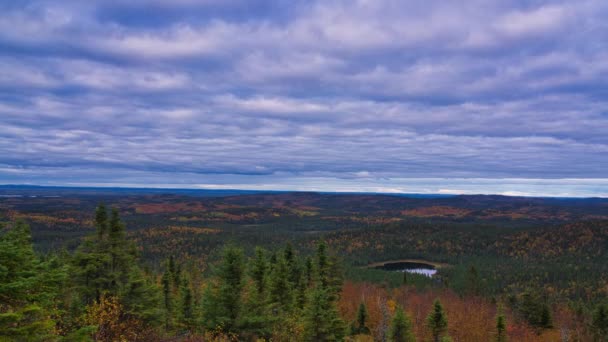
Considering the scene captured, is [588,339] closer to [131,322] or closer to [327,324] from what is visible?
[327,324]

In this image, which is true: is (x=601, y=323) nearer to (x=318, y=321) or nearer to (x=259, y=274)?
(x=318, y=321)

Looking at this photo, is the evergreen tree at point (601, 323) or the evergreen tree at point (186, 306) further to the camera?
the evergreen tree at point (601, 323)

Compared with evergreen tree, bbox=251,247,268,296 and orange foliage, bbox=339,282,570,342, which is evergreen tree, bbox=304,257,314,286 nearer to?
orange foliage, bbox=339,282,570,342

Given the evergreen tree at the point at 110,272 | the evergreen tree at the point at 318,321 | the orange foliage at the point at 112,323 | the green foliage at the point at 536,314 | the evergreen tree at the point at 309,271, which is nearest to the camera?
the orange foliage at the point at 112,323

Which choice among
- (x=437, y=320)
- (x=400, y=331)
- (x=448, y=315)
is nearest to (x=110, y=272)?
(x=400, y=331)

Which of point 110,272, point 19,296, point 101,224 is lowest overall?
point 110,272

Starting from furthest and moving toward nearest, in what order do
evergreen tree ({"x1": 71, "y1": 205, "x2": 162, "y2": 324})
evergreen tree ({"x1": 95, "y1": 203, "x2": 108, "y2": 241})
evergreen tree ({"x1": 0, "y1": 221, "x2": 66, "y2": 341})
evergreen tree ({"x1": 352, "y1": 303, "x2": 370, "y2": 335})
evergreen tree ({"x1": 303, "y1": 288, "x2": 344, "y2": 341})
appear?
evergreen tree ({"x1": 352, "y1": 303, "x2": 370, "y2": 335}) < evergreen tree ({"x1": 303, "y1": 288, "x2": 344, "y2": 341}) < evergreen tree ({"x1": 95, "y1": 203, "x2": 108, "y2": 241}) < evergreen tree ({"x1": 71, "y1": 205, "x2": 162, "y2": 324}) < evergreen tree ({"x1": 0, "y1": 221, "x2": 66, "y2": 341})

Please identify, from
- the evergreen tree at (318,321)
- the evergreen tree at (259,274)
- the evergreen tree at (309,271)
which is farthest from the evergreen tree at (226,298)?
the evergreen tree at (309,271)

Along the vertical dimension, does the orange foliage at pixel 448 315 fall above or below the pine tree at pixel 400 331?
below

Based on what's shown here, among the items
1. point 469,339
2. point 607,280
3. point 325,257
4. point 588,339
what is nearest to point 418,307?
point 469,339

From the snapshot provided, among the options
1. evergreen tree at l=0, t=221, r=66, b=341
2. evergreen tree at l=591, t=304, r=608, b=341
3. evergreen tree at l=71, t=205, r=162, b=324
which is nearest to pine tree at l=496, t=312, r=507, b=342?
evergreen tree at l=591, t=304, r=608, b=341

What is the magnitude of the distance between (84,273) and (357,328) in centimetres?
4953

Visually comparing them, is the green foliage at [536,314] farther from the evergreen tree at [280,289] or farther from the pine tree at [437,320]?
the evergreen tree at [280,289]

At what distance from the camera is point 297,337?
39.5m
